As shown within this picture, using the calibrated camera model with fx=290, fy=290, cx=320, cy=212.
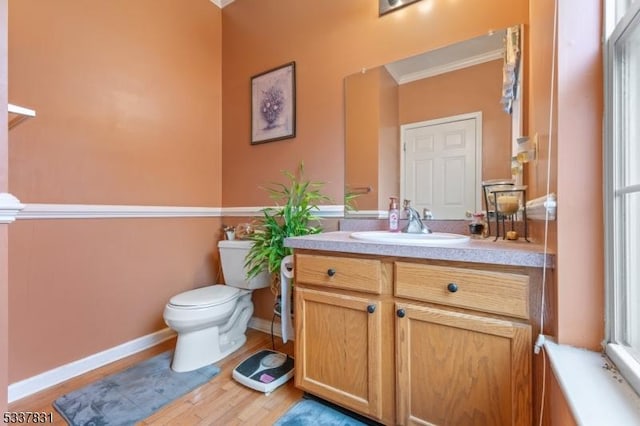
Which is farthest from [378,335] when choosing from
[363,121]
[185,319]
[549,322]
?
[363,121]

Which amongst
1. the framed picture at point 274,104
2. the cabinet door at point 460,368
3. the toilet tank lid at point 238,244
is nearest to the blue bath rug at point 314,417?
the cabinet door at point 460,368

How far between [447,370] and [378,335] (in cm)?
27

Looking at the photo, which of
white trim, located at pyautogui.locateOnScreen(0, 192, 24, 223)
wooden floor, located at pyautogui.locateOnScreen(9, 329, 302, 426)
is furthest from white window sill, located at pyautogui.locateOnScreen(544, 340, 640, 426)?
white trim, located at pyautogui.locateOnScreen(0, 192, 24, 223)

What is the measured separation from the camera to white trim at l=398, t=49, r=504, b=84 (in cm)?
143

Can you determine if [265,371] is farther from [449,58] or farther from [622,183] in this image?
[449,58]

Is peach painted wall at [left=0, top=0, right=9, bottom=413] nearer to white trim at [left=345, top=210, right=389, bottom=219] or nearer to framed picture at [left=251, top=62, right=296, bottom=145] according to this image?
framed picture at [left=251, top=62, right=296, bottom=145]

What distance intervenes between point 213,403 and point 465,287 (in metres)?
1.31

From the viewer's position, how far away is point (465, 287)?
3.24 feet

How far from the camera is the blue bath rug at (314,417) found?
1292 mm

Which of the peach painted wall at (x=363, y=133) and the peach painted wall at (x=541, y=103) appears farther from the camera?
the peach painted wall at (x=363, y=133)

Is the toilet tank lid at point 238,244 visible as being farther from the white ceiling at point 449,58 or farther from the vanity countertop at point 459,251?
the white ceiling at point 449,58

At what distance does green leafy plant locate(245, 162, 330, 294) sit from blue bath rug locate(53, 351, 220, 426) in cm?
67

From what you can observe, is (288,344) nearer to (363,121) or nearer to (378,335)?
(378,335)

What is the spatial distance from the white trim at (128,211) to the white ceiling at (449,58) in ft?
2.85
